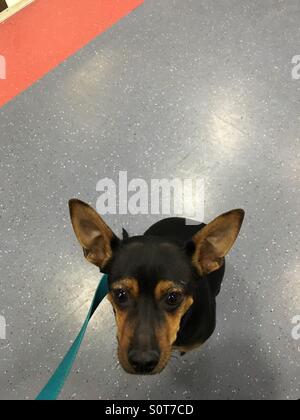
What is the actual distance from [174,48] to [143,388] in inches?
66.3

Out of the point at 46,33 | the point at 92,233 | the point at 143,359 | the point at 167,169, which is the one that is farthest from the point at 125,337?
the point at 46,33

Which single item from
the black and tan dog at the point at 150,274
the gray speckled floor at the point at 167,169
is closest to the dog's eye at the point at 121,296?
the black and tan dog at the point at 150,274

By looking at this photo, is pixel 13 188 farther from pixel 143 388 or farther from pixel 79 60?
pixel 143 388

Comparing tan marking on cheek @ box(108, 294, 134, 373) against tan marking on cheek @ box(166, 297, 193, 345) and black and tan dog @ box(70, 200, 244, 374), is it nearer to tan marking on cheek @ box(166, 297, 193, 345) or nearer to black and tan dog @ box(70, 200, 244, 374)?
black and tan dog @ box(70, 200, 244, 374)

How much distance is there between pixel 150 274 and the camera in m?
1.31

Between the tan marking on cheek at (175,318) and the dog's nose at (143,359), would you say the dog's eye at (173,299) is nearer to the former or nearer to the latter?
the tan marking on cheek at (175,318)

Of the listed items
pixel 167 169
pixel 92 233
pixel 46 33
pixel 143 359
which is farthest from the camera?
pixel 46 33

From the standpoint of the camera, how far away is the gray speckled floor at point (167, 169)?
183cm

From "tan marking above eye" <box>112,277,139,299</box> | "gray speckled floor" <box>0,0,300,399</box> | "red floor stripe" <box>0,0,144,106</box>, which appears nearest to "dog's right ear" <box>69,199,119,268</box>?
"tan marking above eye" <box>112,277,139,299</box>

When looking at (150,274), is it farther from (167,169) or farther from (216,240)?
(167,169)

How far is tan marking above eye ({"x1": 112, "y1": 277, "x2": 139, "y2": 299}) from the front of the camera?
131 centimetres

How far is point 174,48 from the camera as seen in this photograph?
2.38 metres

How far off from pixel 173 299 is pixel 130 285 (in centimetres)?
13
